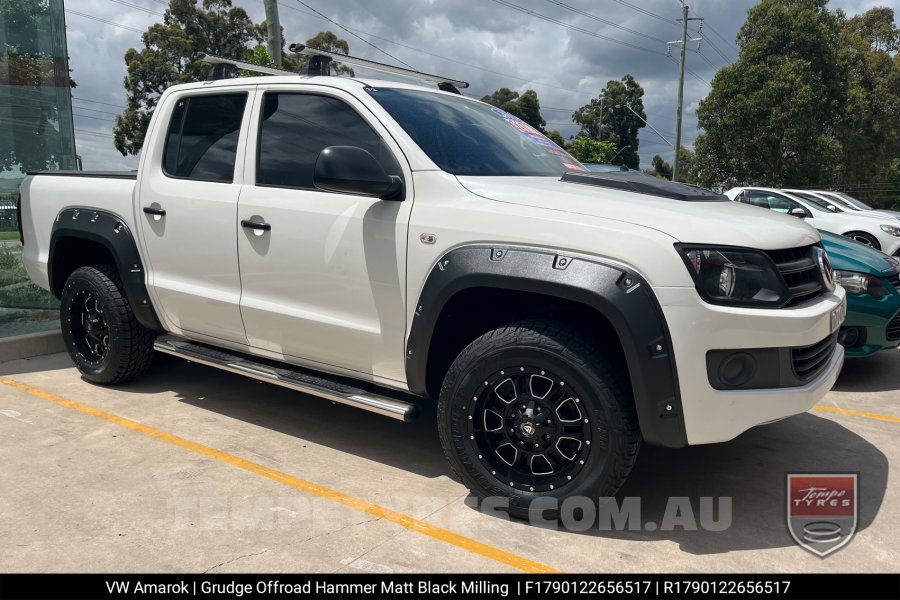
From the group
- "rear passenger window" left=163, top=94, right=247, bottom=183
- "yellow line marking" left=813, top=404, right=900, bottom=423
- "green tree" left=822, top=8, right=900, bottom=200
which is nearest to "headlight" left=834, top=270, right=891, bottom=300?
"yellow line marking" left=813, top=404, right=900, bottom=423

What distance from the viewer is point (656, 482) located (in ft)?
12.0

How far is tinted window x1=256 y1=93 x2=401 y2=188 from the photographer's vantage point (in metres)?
3.69

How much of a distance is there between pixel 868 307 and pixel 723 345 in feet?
10.1

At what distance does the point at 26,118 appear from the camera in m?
6.74

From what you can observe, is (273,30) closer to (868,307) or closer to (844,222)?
(868,307)

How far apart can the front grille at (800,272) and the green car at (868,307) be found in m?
2.29

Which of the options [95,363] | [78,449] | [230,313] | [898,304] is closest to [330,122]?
[230,313]

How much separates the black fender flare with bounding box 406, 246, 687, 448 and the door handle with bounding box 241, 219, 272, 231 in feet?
4.08

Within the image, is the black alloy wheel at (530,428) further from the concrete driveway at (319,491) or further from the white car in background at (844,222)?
the white car in background at (844,222)

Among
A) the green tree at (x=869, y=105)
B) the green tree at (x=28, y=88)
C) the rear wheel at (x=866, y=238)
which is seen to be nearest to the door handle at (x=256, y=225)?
the green tree at (x=28, y=88)

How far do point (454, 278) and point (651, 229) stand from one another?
Result: 851 millimetres

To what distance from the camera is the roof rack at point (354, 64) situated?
4012 millimetres
